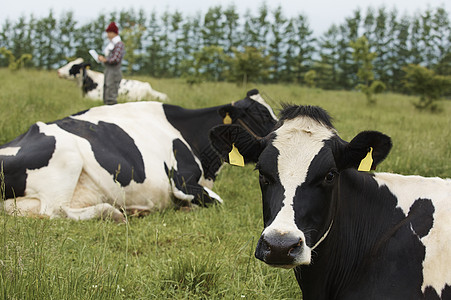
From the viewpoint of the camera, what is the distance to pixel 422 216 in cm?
264

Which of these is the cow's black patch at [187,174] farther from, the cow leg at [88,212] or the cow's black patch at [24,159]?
the cow's black patch at [24,159]

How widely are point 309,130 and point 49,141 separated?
11.9ft

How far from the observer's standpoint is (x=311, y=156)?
2.45 m

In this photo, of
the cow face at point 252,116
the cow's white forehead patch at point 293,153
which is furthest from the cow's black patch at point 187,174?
the cow's white forehead patch at point 293,153

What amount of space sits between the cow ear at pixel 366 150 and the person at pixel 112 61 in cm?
Result: 773

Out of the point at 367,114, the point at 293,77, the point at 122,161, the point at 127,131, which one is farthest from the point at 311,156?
the point at 293,77

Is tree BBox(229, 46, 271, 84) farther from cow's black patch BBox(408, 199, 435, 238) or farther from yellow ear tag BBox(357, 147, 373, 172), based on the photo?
yellow ear tag BBox(357, 147, 373, 172)

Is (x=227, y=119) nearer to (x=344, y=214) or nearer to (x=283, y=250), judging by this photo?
(x=344, y=214)

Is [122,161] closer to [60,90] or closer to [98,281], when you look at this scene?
[98,281]

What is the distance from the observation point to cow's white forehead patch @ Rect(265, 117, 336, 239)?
7.39ft

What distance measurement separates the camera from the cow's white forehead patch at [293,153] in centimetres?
225

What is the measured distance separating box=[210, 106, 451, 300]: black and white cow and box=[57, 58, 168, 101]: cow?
979cm

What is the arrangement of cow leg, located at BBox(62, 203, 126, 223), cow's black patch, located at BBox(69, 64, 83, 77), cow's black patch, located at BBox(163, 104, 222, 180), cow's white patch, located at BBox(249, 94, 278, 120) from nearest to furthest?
cow leg, located at BBox(62, 203, 126, 223) < cow's black patch, located at BBox(163, 104, 222, 180) < cow's white patch, located at BBox(249, 94, 278, 120) < cow's black patch, located at BBox(69, 64, 83, 77)

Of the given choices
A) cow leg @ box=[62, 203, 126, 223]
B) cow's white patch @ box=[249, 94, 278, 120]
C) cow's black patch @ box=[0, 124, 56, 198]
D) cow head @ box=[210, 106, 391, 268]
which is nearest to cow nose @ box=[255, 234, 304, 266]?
cow head @ box=[210, 106, 391, 268]
